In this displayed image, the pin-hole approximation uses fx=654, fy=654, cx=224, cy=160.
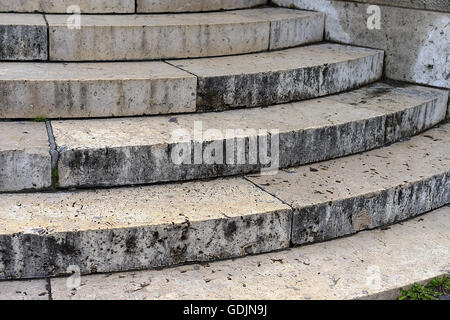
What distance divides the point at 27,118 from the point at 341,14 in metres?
3.07

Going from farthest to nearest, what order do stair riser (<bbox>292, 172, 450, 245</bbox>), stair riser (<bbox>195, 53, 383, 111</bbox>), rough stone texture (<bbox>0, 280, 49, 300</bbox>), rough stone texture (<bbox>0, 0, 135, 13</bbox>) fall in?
1. rough stone texture (<bbox>0, 0, 135, 13</bbox>)
2. stair riser (<bbox>195, 53, 383, 111</bbox>)
3. stair riser (<bbox>292, 172, 450, 245</bbox>)
4. rough stone texture (<bbox>0, 280, 49, 300</bbox>)

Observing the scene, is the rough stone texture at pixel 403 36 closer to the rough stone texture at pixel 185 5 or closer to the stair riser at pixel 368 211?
the rough stone texture at pixel 185 5

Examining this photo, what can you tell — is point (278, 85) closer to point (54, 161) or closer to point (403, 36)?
point (403, 36)

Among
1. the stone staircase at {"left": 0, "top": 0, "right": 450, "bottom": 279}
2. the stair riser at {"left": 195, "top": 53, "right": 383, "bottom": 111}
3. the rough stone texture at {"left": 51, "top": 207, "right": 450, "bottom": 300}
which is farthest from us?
the stair riser at {"left": 195, "top": 53, "right": 383, "bottom": 111}

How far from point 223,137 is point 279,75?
0.97m

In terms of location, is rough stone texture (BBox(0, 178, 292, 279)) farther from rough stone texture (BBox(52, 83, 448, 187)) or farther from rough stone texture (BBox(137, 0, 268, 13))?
rough stone texture (BBox(137, 0, 268, 13))

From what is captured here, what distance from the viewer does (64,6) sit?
539cm

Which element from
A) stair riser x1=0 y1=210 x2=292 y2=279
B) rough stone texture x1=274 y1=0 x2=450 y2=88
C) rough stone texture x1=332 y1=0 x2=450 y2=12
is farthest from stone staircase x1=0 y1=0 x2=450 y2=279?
rough stone texture x1=332 y1=0 x2=450 y2=12

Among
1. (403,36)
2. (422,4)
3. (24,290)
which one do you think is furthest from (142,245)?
(422,4)

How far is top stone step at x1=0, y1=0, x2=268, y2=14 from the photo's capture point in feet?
17.5

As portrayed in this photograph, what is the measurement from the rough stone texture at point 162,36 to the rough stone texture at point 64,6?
5.9 inches

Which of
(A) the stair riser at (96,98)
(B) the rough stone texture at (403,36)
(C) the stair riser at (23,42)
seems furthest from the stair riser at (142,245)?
(B) the rough stone texture at (403,36)

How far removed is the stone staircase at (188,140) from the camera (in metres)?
3.56

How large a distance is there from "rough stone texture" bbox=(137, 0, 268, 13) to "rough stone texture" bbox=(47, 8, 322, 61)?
0.48 feet
